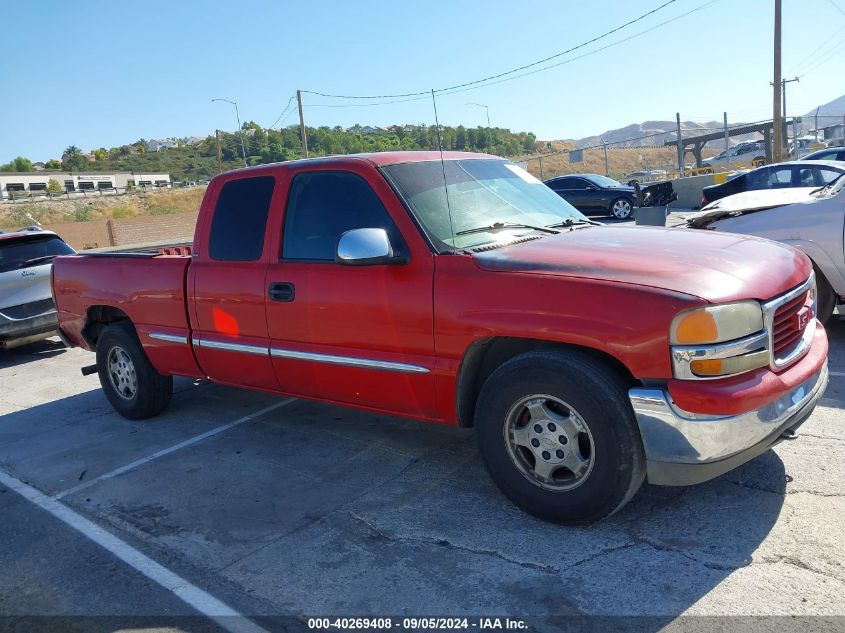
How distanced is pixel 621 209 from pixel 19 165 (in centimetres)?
11251

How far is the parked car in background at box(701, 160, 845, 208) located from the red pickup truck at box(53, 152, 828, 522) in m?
9.53

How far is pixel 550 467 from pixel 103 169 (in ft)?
346

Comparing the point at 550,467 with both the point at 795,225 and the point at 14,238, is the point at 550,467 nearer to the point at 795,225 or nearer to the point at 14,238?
the point at 795,225

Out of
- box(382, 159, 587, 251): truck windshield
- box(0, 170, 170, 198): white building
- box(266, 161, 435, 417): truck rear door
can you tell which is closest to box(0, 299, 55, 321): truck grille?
box(266, 161, 435, 417): truck rear door

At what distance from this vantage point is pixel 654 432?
10.3ft

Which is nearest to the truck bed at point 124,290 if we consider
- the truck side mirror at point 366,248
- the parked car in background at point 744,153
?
the truck side mirror at point 366,248

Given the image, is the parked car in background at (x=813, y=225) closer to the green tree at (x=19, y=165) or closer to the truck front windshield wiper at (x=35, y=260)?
the truck front windshield wiper at (x=35, y=260)

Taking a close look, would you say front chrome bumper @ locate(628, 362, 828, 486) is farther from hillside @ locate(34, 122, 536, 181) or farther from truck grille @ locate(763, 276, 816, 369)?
hillside @ locate(34, 122, 536, 181)

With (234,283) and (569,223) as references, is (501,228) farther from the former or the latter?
(234,283)

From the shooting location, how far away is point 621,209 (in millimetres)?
20812

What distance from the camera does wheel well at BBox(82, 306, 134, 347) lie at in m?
6.15

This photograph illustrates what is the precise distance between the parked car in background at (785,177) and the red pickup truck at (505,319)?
9530mm

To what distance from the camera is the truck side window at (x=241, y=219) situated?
189 inches

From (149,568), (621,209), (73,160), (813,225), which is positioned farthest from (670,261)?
(73,160)
